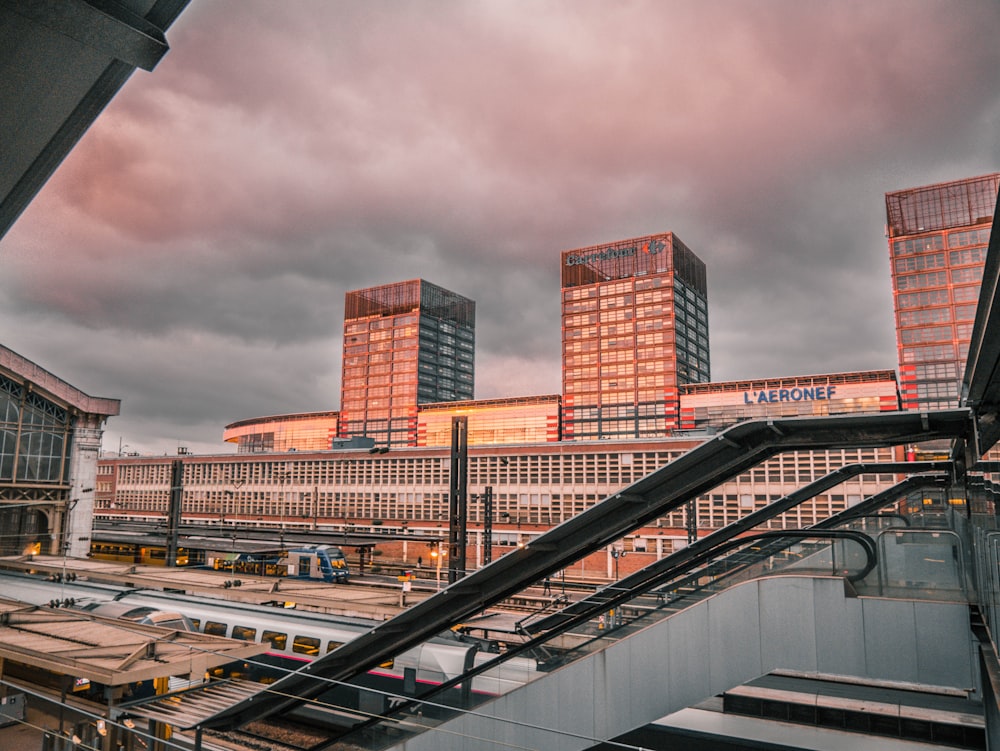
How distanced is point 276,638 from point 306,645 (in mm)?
1329

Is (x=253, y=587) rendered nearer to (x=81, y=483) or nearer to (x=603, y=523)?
(x=603, y=523)

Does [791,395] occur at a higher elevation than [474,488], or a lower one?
higher

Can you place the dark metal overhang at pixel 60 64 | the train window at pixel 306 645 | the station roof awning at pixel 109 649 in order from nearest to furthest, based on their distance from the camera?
the dark metal overhang at pixel 60 64 < the station roof awning at pixel 109 649 < the train window at pixel 306 645

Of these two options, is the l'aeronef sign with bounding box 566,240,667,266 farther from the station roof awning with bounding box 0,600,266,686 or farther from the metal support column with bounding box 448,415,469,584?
the station roof awning with bounding box 0,600,266,686

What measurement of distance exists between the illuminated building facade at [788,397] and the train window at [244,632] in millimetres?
68920

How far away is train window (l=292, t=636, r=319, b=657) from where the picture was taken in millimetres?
16606

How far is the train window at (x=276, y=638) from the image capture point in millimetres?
17406

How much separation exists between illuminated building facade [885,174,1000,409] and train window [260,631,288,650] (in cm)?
9186

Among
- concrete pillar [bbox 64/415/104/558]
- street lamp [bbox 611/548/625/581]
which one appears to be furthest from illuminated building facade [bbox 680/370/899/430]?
concrete pillar [bbox 64/415/104/558]

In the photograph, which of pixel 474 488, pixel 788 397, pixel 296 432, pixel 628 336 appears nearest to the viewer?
pixel 474 488

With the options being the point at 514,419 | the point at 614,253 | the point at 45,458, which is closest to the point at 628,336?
the point at 614,253

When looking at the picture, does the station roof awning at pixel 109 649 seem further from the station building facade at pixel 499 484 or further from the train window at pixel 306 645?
the station building facade at pixel 499 484

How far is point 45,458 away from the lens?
107 feet

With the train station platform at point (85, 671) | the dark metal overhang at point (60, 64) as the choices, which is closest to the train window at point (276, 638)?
the train station platform at point (85, 671)
